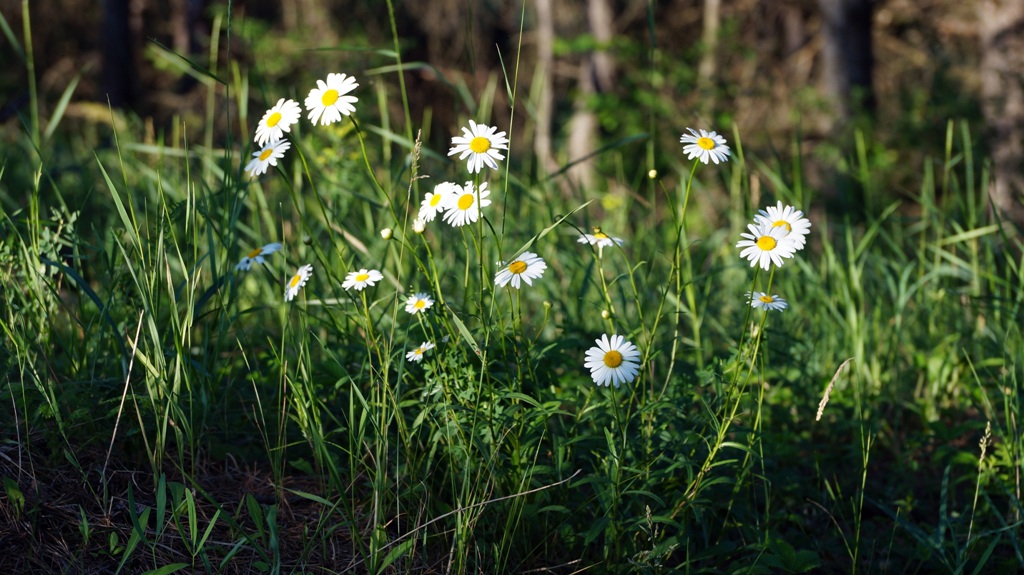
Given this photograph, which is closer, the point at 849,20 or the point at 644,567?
the point at 644,567

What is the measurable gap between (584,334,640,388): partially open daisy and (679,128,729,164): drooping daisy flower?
13.2 inches

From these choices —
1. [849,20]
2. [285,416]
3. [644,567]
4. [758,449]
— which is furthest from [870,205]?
[849,20]

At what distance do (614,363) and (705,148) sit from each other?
1.31ft

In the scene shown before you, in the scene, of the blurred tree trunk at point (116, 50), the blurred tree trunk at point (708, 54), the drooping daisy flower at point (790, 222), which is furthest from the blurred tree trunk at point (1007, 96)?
the blurred tree trunk at point (116, 50)

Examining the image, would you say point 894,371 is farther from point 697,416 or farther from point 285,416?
point 285,416

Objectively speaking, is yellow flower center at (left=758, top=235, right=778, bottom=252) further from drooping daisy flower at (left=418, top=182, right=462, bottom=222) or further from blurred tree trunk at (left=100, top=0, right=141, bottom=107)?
blurred tree trunk at (left=100, top=0, right=141, bottom=107)

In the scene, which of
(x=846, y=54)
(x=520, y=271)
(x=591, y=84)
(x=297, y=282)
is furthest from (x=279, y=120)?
(x=591, y=84)

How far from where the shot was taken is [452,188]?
1555mm

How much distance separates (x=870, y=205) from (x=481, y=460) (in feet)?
6.21

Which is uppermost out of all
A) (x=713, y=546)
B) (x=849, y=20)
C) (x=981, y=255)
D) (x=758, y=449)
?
(x=849, y=20)

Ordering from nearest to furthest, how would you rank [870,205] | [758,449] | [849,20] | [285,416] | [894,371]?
[285,416] → [758,449] → [894,371] → [870,205] → [849,20]

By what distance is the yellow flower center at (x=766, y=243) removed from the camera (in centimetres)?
143

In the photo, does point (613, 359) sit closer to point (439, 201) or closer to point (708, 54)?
point (439, 201)

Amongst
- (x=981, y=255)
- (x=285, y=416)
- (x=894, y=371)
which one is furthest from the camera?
(x=981, y=255)
